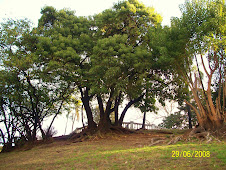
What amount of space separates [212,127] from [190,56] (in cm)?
445

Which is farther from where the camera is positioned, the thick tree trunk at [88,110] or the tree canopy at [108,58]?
the thick tree trunk at [88,110]

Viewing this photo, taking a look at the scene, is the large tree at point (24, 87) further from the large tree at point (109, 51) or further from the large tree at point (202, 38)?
the large tree at point (202, 38)

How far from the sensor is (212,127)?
14039 millimetres

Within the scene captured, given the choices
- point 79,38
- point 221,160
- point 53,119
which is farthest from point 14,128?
point 221,160

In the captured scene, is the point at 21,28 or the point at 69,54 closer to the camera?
the point at 69,54

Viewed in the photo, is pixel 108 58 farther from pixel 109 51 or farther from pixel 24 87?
pixel 24 87

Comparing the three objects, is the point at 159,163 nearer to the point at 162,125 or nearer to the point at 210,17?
the point at 210,17

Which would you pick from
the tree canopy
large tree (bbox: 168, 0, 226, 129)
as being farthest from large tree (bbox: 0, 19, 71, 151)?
large tree (bbox: 168, 0, 226, 129)
